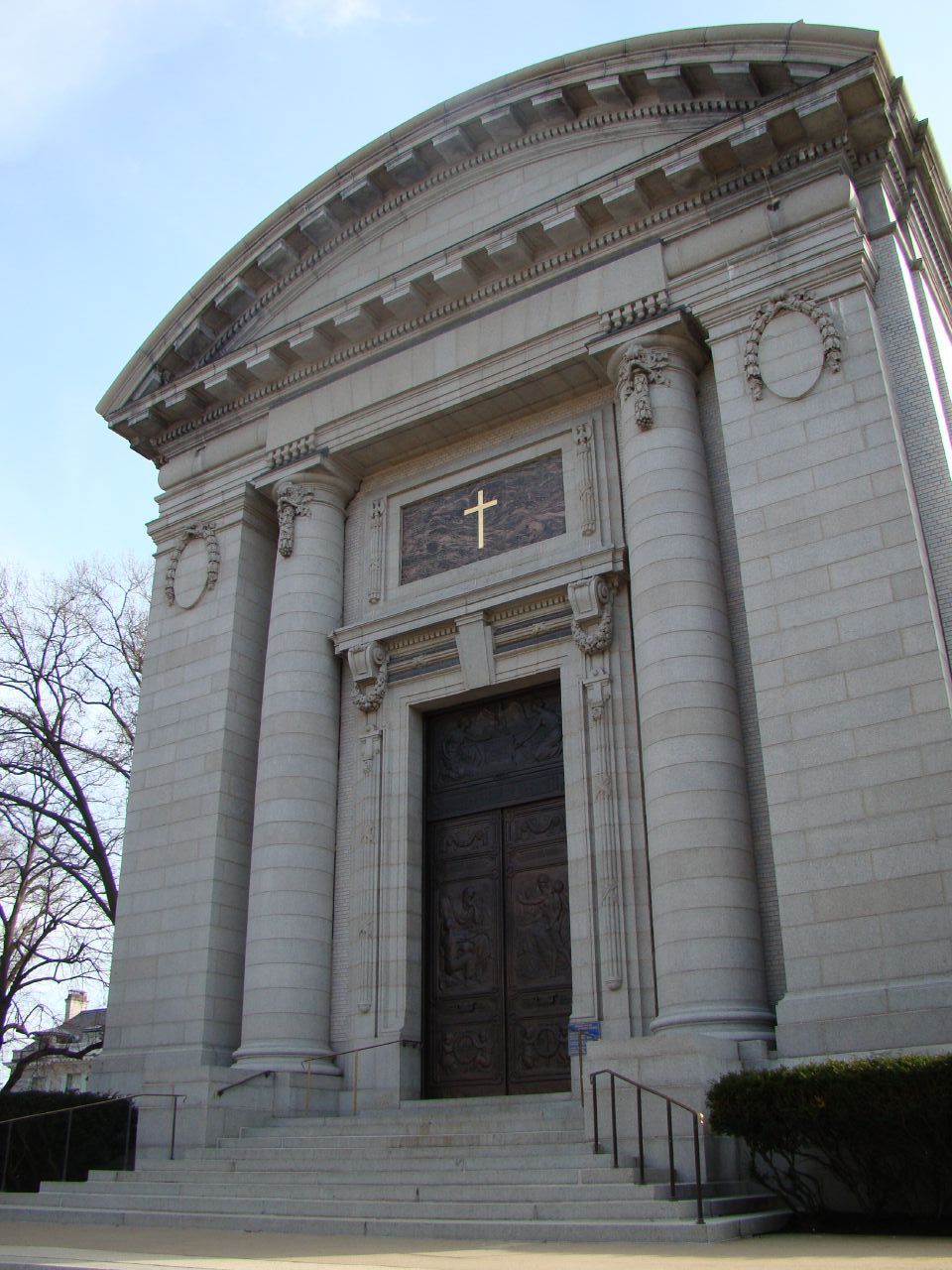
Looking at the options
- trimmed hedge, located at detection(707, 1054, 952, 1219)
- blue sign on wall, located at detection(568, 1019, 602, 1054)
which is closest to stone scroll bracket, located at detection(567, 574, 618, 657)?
blue sign on wall, located at detection(568, 1019, 602, 1054)

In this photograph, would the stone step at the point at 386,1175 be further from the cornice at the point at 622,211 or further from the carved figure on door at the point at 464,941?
the cornice at the point at 622,211

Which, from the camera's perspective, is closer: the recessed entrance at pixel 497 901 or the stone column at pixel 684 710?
the stone column at pixel 684 710

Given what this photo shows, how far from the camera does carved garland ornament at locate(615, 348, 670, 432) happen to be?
16656 mm

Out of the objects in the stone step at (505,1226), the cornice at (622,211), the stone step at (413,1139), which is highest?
the cornice at (622,211)

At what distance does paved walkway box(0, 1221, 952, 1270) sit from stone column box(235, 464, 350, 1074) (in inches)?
259

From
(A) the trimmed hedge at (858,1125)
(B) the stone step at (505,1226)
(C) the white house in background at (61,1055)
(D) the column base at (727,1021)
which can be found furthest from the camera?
(C) the white house in background at (61,1055)

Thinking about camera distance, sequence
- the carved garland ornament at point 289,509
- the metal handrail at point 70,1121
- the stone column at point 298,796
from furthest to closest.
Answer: the carved garland ornament at point 289,509 < the stone column at point 298,796 < the metal handrail at point 70,1121

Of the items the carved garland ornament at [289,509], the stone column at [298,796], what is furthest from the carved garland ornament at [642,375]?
the carved garland ornament at [289,509]

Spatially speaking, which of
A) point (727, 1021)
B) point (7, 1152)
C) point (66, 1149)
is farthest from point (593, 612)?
point (7, 1152)

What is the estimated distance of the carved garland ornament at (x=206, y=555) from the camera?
21.0 m

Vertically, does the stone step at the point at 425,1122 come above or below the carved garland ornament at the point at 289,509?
below

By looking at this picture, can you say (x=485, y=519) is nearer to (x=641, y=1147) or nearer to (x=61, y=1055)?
(x=641, y=1147)

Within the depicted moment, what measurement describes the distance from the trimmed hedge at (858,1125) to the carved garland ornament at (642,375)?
29.9ft

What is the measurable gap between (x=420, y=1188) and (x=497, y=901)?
6.19 meters
